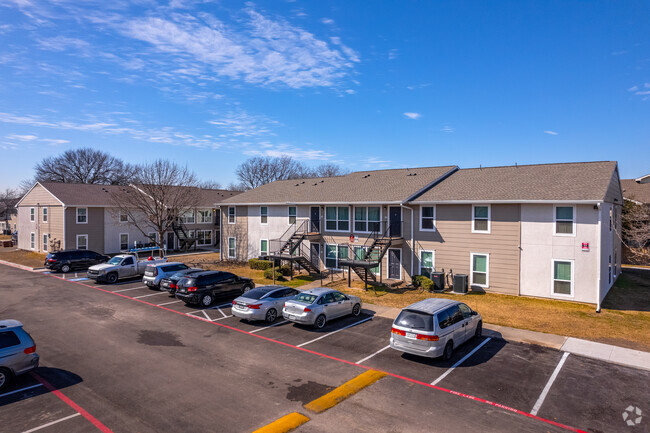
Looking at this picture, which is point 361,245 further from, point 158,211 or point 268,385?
point 158,211

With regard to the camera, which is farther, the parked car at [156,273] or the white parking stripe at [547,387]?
the parked car at [156,273]

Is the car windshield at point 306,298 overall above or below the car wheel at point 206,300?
above

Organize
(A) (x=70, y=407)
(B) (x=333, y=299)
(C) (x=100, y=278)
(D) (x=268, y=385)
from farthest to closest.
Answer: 1. (C) (x=100, y=278)
2. (B) (x=333, y=299)
3. (D) (x=268, y=385)
4. (A) (x=70, y=407)

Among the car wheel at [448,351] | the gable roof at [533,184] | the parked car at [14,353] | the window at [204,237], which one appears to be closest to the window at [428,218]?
the gable roof at [533,184]

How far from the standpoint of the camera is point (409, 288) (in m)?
22.9

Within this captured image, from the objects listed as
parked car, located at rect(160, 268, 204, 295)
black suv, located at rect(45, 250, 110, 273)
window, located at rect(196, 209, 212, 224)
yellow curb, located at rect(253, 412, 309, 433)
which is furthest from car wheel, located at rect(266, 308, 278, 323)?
window, located at rect(196, 209, 212, 224)

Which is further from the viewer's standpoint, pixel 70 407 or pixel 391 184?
pixel 391 184

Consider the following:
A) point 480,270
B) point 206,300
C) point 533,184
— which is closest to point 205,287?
point 206,300

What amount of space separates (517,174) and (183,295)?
2087 centimetres

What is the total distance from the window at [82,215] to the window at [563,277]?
40622 millimetres

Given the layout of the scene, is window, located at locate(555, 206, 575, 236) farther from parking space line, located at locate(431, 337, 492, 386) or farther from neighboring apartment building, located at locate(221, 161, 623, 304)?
parking space line, located at locate(431, 337, 492, 386)

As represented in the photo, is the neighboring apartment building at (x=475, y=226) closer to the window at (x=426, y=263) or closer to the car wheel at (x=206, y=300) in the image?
the window at (x=426, y=263)

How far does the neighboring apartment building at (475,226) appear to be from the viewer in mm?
19230

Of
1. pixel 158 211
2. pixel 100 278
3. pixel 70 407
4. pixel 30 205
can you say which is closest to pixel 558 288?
pixel 70 407
